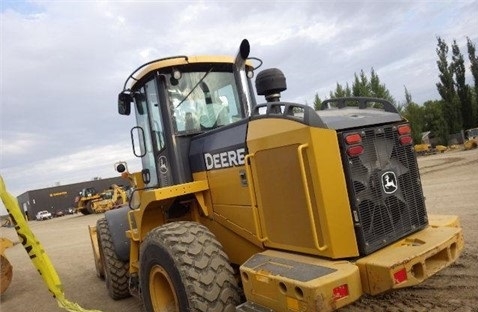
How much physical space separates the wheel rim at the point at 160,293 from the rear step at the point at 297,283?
3.59ft

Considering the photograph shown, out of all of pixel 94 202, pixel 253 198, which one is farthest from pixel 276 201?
pixel 94 202

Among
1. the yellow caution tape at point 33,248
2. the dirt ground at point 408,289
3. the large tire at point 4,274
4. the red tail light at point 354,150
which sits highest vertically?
the red tail light at point 354,150

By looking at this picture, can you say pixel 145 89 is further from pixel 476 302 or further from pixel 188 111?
pixel 476 302

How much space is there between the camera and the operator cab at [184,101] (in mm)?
4727

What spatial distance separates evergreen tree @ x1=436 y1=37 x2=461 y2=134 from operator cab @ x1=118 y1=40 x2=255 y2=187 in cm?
3883

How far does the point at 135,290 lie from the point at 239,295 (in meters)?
2.39

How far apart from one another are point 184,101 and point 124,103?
1.20 metres

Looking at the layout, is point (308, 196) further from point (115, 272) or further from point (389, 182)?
point (115, 272)

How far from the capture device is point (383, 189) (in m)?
3.45

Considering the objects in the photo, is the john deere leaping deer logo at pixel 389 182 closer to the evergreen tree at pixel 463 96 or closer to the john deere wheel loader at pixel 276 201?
the john deere wheel loader at pixel 276 201

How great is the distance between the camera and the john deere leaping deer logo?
347cm

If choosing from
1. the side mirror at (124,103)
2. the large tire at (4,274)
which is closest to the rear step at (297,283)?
the side mirror at (124,103)

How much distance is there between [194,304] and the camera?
3.51 metres

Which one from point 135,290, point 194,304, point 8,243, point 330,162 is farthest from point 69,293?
point 330,162
